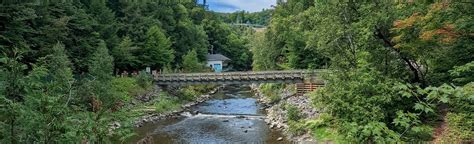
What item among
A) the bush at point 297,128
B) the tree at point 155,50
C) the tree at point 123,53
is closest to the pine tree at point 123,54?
the tree at point 123,53

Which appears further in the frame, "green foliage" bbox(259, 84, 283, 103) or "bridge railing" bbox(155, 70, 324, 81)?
"green foliage" bbox(259, 84, 283, 103)

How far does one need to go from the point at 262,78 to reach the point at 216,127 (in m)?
7.87

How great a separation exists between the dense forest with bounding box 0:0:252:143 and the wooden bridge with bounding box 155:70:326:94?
3565 mm

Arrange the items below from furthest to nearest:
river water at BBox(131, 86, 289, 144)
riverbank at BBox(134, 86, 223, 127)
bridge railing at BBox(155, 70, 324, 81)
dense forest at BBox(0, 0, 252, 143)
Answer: bridge railing at BBox(155, 70, 324, 81) → riverbank at BBox(134, 86, 223, 127) → river water at BBox(131, 86, 289, 144) → dense forest at BBox(0, 0, 252, 143)

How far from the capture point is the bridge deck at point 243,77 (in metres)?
29.1

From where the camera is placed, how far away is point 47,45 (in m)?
24.5

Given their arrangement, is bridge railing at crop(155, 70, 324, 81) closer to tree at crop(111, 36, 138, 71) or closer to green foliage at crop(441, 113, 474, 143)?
Answer: tree at crop(111, 36, 138, 71)

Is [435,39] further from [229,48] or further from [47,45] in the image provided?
[229,48]

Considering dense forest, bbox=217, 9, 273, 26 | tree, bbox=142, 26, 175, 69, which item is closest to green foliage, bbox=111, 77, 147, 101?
tree, bbox=142, 26, 175, 69

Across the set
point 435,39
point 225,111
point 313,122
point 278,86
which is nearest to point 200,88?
point 278,86

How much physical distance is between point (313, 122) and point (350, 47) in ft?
15.6

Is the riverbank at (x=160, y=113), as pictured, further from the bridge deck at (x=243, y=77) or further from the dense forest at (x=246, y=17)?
the dense forest at (x=246, y=17)

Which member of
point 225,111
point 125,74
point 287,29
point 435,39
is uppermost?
point 287,29

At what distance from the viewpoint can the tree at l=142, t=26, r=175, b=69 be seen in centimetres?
3947
